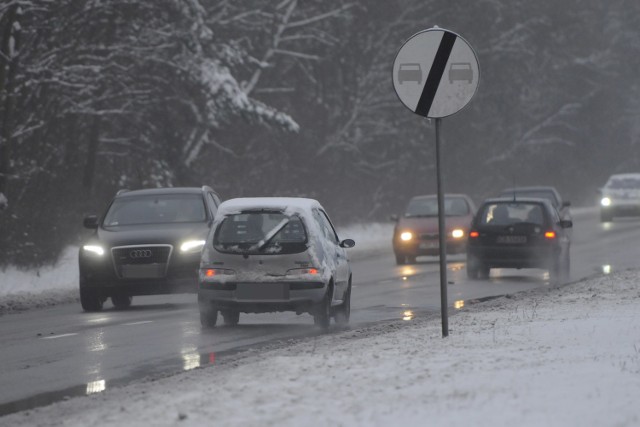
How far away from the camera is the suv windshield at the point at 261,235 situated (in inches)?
659

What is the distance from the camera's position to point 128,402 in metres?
10.3

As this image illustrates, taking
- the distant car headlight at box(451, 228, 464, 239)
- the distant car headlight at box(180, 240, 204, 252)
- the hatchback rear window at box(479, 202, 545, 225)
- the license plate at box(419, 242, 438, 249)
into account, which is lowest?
the license plate at box(419, 242, 438, 249)

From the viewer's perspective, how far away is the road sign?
1277 cm

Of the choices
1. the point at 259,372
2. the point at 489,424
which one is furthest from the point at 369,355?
the point at 489,424

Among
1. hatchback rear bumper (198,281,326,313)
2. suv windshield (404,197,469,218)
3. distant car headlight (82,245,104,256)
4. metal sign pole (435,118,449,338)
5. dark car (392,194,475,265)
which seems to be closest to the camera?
metal sign pole (435,118,449,338)

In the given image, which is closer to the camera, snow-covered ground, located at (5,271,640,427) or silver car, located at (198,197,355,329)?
snow-covered ground, located at (5,271,640,427)

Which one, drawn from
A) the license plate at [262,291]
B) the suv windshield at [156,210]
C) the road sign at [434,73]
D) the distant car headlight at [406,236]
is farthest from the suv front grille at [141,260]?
the distant car headlight at [406,236]

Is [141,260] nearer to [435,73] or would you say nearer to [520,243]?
[435,73]

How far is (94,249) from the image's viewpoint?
2058 centimetres

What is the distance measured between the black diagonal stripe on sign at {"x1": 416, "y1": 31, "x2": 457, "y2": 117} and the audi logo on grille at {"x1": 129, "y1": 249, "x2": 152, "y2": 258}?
329 inches

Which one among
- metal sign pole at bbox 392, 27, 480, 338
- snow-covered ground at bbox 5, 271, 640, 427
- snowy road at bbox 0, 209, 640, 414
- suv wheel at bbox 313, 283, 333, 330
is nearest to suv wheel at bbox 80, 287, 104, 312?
snowy road at bbox 0, 209, 640, 414

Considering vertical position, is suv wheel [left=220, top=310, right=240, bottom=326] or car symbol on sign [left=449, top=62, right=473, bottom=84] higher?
car symbol on sign [left=449, top=62, right=473, bottom=84]

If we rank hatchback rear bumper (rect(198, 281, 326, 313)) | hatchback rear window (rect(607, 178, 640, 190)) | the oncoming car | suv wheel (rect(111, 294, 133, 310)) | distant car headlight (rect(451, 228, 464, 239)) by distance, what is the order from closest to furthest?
hatchback rear bumper (rect(198, 281, 326, 313)) < suv wheel (rect(111, 294, 133, 310)) < distant car headlight (rect(451, 228, 464, 239)) < the oncoming car < hatchback rear window (rect(607, 178, 640, 190))

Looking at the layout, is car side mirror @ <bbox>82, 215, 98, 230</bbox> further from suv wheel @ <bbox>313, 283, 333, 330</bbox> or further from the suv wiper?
suv wheel @ <bbox>313, 283, 333, 330</bbox>
